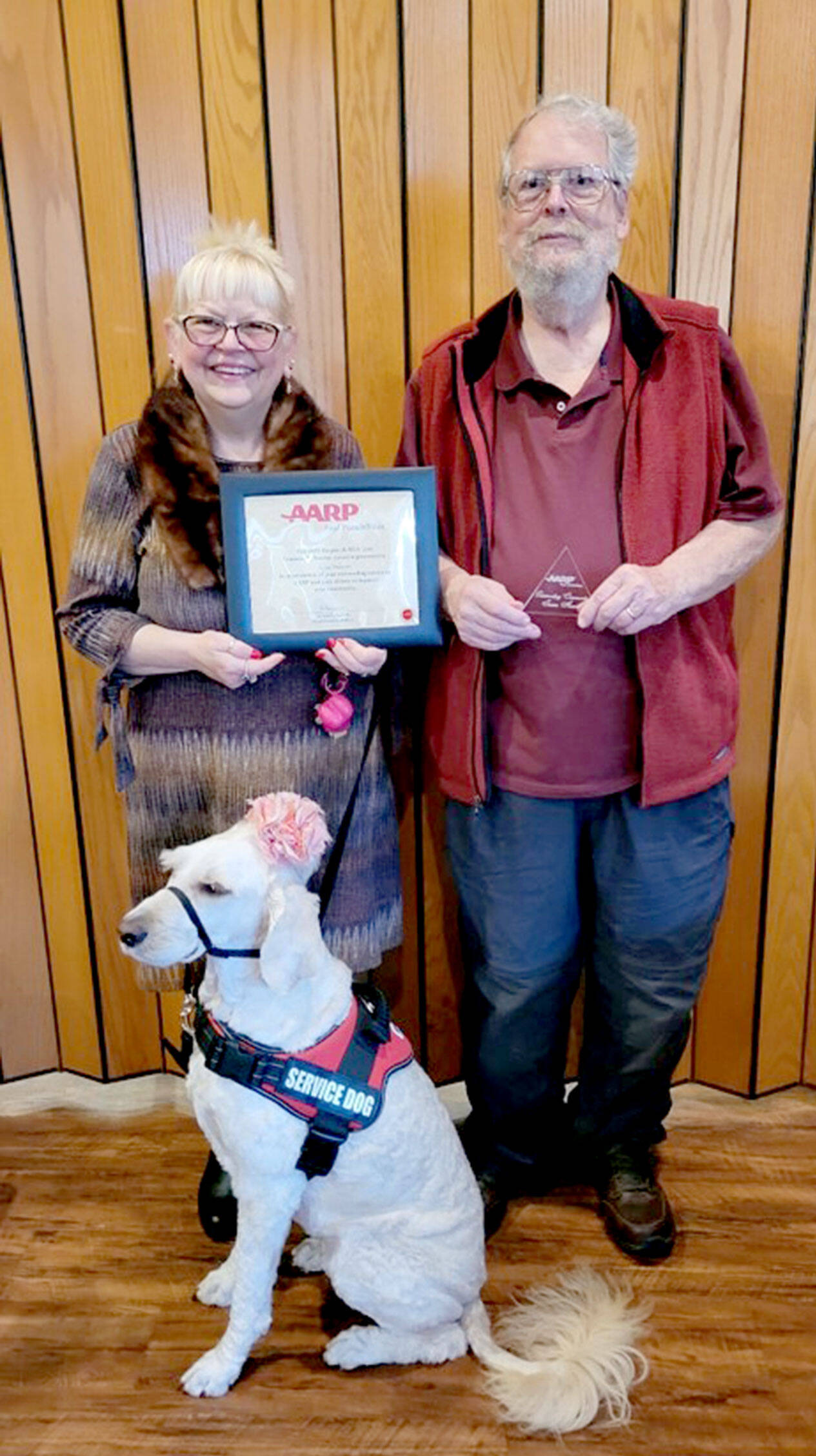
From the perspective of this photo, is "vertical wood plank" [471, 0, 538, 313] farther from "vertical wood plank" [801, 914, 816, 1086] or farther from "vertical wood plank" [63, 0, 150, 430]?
"vertical wood plank" [801, 914, 816, 1086]

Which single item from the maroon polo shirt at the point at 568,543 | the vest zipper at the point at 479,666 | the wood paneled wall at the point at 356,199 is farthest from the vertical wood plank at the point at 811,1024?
the vest zipper at the point at 479,666

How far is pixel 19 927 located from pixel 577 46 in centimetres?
198

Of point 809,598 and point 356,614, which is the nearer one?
point 356,614

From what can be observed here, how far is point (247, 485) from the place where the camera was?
1.60m

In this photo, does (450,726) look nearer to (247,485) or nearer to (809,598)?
(247,485)

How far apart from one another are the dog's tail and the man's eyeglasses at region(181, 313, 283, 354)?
146cm

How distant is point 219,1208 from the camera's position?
77.6 inches

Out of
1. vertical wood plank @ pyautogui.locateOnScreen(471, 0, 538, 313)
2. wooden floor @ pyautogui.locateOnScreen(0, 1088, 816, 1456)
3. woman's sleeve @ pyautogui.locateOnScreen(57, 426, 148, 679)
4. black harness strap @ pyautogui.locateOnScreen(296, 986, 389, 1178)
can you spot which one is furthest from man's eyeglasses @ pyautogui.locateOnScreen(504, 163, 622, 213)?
wooden floor @ pyautogui.locateOnScreen(0, 1088, 816, 1456)

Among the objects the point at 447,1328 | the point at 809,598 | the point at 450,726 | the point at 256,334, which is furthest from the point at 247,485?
the point at 447,1328

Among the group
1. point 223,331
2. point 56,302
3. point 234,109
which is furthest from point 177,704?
point 234,109

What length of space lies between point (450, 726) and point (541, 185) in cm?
83

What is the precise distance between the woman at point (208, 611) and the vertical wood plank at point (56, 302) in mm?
369

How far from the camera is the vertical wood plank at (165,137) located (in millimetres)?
1894

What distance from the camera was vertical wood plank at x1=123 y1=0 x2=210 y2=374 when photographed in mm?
1894
